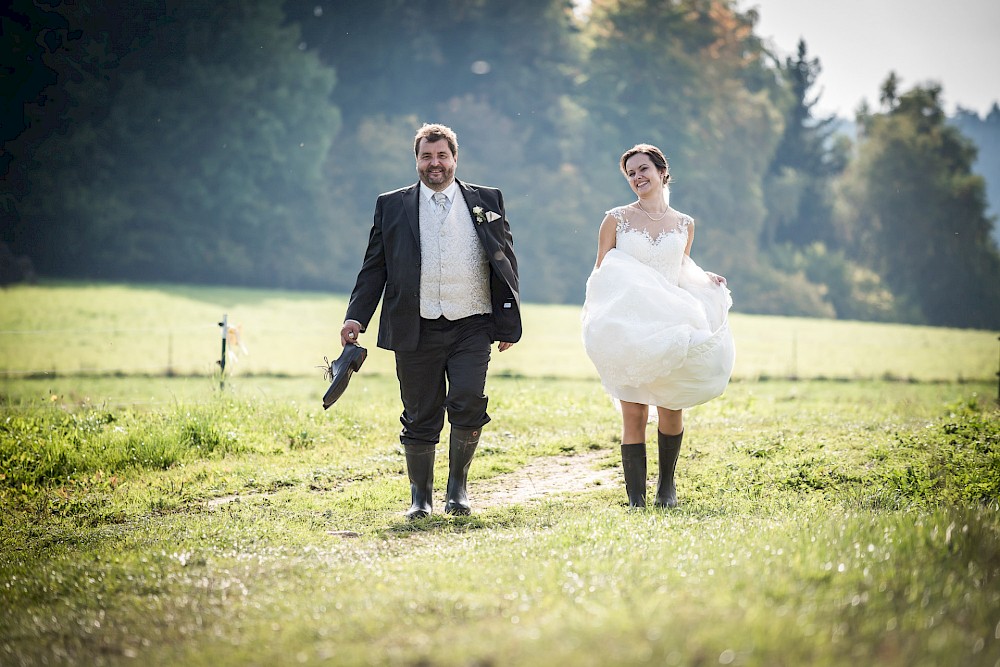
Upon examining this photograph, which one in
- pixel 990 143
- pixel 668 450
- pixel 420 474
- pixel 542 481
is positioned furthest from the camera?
pixel 990 143

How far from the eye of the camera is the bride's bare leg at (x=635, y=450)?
6.75 metres

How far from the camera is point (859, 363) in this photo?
90.6 feet

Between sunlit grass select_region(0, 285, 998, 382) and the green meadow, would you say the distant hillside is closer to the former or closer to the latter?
sunlit grass select_region(0, 285, 998, 382)

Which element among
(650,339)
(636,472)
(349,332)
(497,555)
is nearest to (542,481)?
(636,472)

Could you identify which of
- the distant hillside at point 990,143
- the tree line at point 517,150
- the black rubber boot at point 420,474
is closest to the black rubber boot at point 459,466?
the black rubber boot at point 420,474

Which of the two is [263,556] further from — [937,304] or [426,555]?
[937,304]

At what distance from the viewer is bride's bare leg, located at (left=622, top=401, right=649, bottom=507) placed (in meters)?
6.75

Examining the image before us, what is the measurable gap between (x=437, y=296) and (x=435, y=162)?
2.71 feet

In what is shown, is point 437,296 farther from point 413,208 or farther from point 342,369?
point 342,369

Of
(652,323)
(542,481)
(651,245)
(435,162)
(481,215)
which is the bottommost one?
(542,481)

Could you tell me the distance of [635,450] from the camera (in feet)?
22.1

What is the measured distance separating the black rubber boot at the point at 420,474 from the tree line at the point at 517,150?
3294 cm

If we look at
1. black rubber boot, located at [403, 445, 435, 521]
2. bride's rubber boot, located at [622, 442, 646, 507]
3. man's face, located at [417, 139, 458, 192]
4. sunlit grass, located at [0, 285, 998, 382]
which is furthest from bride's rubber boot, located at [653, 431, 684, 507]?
sunlit grass, located at [0, 285, 998, 382]

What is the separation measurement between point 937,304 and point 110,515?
4804 cm
